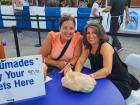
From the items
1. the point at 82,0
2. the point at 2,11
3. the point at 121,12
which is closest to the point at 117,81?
the point at 121,12

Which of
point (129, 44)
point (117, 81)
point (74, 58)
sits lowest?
point (129, 44)

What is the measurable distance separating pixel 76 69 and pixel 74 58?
18 cm

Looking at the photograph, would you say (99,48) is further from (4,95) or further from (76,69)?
(4,95)

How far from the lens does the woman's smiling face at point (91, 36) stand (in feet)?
7.31

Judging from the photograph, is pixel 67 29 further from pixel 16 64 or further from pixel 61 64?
pixel 16 64

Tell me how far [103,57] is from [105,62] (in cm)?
5

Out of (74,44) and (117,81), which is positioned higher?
(74,44)

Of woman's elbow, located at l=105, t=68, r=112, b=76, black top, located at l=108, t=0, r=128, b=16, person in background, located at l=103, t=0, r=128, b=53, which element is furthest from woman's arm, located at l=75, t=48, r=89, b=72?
black top, located at l=108, t=0, r=128, b=16

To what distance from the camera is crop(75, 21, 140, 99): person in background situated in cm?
220

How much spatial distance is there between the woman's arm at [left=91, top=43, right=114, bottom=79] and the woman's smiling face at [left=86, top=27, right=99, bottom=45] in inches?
3.2

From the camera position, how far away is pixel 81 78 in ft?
5.79

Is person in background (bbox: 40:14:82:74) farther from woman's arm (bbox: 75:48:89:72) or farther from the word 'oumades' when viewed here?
the word 'oumades'

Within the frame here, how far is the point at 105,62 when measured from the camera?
2.16 meters

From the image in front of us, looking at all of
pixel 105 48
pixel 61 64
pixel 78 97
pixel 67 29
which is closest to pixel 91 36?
pixel 105 48
